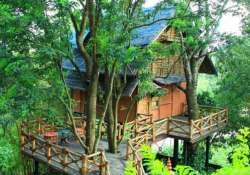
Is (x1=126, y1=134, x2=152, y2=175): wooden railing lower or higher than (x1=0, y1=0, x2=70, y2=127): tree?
lower

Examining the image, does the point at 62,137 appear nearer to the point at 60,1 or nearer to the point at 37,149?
the point at 37,149

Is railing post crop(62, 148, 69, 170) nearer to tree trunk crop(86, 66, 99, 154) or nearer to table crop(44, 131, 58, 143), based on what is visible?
tree trunk crop(86, 66, 99, 154)

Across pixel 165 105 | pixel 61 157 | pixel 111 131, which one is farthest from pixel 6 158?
pixel 165 105

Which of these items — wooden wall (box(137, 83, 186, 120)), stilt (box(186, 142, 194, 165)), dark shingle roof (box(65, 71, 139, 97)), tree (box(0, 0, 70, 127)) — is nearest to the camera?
tree (box(0, 0, 70, 127))

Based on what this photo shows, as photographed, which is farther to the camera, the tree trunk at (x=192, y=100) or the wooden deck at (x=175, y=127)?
the tree trunk at (x=192, y=100)

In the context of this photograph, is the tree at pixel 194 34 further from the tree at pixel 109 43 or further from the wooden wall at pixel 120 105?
the wooden wall at pixel 120 105

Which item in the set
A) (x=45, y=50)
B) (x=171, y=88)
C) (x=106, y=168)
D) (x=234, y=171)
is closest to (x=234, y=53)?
(x=171, y=88)

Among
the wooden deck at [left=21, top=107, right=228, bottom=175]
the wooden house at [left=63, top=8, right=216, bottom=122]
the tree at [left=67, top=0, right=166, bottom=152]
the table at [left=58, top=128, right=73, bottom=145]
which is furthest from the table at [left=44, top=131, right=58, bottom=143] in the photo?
the wooden house at [left=63, top=8, right=216, bottom=122]

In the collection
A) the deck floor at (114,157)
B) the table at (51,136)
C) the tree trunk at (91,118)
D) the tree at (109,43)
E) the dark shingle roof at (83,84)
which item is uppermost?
the tree at (109,43)

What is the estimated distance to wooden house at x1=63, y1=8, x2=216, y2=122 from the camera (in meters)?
19.0

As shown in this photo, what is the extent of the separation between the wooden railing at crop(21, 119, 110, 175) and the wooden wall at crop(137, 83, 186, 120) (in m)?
6.61

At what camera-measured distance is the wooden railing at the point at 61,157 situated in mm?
12438

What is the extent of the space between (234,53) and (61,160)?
11.9 m

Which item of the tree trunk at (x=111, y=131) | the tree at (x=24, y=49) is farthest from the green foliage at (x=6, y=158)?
the tree trunk at (x=111, y=131)
